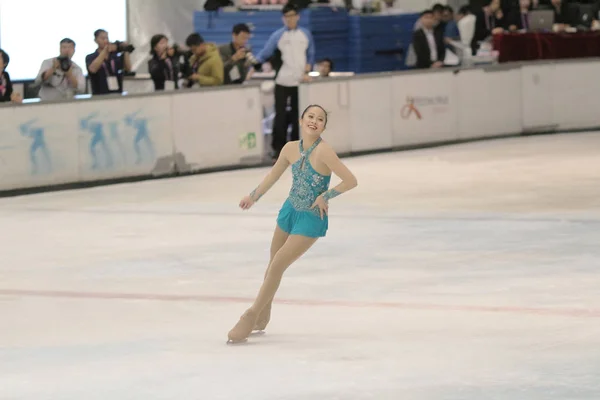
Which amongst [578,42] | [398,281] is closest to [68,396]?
[398,281]

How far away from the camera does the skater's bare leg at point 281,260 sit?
27.9ft

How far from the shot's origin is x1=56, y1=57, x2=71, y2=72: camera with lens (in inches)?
660

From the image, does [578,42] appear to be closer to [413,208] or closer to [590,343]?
[413,208]

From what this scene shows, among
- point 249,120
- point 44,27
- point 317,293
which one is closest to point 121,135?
point 249,120

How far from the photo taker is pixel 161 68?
1784 centimetres

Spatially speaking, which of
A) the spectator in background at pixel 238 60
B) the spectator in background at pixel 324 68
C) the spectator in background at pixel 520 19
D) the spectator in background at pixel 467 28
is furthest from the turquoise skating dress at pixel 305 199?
the spectator in background at pixel 467 28

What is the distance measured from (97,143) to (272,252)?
7913 millimetres

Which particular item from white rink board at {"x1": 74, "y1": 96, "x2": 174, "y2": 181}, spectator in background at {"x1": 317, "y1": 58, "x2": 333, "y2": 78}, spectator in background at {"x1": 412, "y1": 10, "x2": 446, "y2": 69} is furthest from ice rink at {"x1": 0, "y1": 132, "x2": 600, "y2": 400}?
spectator in background at {"x1": 412, "y1": 10, "x2": 446, "y2": 69}

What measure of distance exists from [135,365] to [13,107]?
8.06 metres

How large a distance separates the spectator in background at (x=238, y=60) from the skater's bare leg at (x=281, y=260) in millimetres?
9774

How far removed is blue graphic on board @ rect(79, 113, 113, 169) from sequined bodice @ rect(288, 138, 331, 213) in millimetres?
8000

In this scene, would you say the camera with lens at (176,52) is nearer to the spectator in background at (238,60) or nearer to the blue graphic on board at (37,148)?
the spectator in background at (238,60)

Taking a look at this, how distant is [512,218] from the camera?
1393 cm

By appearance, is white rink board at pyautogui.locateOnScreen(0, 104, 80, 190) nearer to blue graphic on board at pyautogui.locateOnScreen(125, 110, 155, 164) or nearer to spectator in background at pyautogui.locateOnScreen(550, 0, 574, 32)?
blue graphic on board at pyautogui.locateOnScreen(125, 110, 155, 164)
